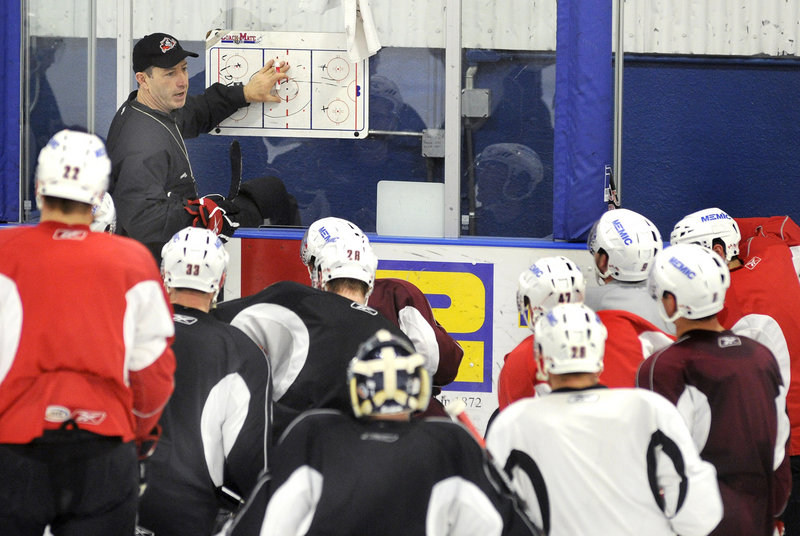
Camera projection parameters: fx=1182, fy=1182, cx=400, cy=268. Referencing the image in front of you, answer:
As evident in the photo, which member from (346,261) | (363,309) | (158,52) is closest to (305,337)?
(363,309)

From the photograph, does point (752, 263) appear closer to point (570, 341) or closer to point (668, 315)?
point (668, 315)

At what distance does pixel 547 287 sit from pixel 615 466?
1.11 metres

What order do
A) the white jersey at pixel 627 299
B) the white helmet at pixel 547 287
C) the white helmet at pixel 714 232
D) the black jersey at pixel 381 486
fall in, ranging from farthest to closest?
the white helmet at pixel 714 232
the white jersey at pixel 627 299
the white helmet at pixel 547 287
the black jersey at pixel 381 486

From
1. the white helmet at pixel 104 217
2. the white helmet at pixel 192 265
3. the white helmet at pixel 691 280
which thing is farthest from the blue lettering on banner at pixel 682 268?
the white helmet at pixel 104 217

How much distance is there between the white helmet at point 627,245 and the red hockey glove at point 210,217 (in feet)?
5.94

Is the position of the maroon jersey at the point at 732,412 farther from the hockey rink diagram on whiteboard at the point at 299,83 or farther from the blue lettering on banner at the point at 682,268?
the hockey rink diagram on whiteboard at the point at 299,83

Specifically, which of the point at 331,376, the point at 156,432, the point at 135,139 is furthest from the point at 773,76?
the point at 156,432

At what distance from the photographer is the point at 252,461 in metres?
3.75

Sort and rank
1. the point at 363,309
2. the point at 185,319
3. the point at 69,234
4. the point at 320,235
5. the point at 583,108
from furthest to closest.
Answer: the point at 583,108
the point at 320,235
the point at 363,309
the point at 185,319
the point at 69,234

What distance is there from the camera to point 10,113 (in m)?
6.51

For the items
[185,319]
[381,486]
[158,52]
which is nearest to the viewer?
[381,486]

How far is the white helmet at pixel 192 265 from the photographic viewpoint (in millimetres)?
4004

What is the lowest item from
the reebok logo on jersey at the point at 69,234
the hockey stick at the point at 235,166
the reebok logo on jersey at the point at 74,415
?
the reebok logo on jersey at the point at 74,415

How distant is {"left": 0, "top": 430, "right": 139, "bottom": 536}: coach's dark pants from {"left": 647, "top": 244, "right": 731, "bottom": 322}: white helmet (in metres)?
1.84
